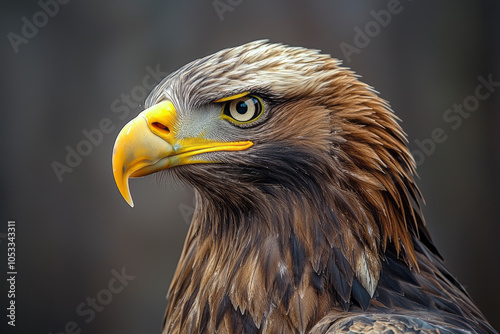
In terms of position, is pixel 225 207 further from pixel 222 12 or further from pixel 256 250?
pixel 222 12

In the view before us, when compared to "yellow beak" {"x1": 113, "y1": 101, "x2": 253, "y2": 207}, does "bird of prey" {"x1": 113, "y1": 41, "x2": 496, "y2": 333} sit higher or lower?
lower

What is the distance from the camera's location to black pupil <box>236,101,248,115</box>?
69.8 inches

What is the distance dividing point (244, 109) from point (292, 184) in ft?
1.02

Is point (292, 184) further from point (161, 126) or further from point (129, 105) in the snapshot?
point (129, 105)

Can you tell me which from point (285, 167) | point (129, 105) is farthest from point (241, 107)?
point (129, 105)

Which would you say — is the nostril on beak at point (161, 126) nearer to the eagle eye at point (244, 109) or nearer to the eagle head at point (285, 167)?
the eagle head at point (285, 167)

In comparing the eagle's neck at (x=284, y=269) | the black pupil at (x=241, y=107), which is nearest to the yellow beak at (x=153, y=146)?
the black pupil at (x=241, y=107)

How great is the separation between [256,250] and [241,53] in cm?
71

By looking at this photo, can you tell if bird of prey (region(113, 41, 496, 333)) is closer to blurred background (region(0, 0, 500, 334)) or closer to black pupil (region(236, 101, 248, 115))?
black pupil (region(236, 101, 248, 115))

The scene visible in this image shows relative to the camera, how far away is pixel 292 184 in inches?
70.7

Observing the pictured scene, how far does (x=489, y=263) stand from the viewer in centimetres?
452

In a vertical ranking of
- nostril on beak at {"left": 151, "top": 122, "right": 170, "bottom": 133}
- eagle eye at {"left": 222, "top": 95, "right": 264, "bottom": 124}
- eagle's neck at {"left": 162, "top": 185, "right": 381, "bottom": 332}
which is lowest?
eagle's neck at {"left": 162, "top": 185, "right": 381, "bottom": 332}

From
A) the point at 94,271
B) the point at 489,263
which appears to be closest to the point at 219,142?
the point at 94,271

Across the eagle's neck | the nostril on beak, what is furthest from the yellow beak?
the eagle's neck
